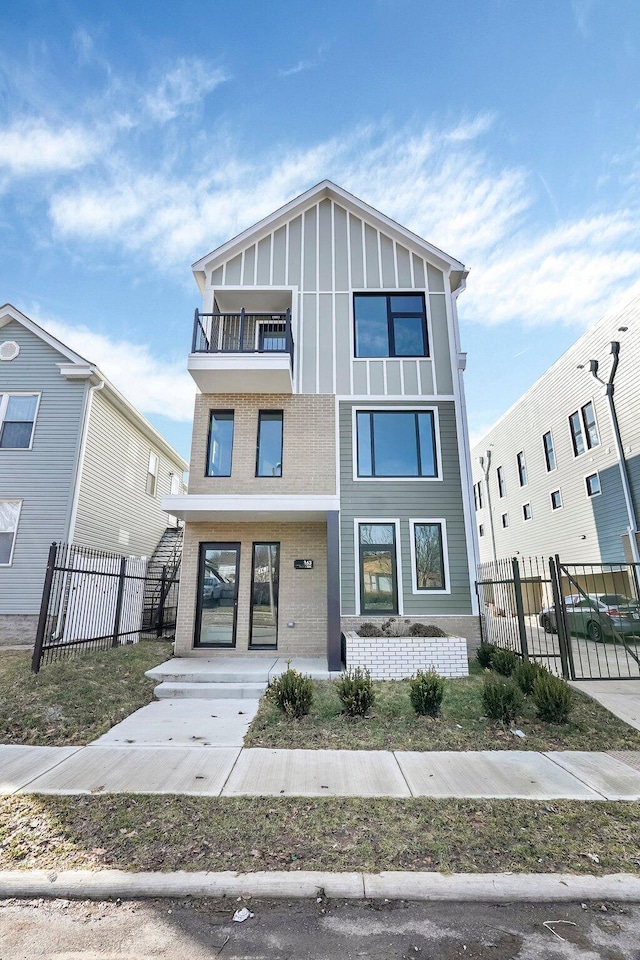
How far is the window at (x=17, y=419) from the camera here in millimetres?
12648

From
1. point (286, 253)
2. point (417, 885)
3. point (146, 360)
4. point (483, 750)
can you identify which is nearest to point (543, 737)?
point (483, 750)

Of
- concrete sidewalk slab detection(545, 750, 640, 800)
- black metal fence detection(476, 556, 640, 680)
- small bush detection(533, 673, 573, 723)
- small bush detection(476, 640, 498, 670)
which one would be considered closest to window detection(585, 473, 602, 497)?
black metal fence detection(476, 556, 640, 680)

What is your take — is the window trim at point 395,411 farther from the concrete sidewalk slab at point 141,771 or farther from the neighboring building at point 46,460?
the neighboring building at point 46,460

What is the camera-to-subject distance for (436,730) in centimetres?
573

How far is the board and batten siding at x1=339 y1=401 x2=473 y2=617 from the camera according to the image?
392 inches

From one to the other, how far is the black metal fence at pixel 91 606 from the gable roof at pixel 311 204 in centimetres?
791

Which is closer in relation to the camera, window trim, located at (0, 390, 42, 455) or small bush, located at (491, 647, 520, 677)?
small bush, located at (491, 647, 520, 677)

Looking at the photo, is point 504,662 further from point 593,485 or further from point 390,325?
point 593,485

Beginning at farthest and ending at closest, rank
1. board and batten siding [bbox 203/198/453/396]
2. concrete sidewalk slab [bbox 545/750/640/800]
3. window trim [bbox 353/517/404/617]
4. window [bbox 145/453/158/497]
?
window [bbox 145/453/158/497] < board and batten siding [bbox 203/198/453/396] < window trim [bbox 353/517/404/617] < concrete sidewalk slab [bbox 545/750/640/800]

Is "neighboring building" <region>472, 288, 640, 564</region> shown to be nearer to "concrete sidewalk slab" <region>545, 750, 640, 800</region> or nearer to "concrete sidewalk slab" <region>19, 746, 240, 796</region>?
"concrete sidewalk slab" <region>545, 750, 640, 800</region>

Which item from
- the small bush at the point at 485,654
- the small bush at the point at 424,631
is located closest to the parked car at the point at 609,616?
the small bush at the point at 485,654

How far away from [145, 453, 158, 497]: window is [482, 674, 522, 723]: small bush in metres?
14.2

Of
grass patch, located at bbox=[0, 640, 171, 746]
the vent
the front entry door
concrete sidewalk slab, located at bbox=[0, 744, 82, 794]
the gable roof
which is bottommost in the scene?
concrete sidewalk slab, located at bbox=[0, 744, 82, 794]

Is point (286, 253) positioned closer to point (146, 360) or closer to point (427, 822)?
point (146, 360)
